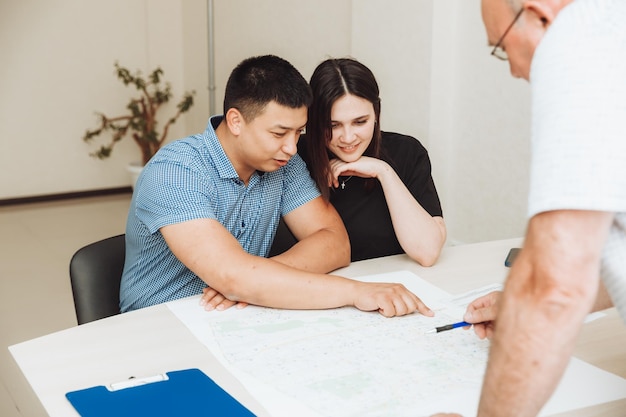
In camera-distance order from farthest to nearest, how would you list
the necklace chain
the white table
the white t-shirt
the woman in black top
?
the necklace chain < the woman in black top < the white table < the white t-shirt

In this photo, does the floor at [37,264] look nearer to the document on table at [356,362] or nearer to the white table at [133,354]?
A: the white table at [133,354]

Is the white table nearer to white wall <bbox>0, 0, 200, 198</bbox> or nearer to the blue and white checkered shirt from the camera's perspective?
the blue and white checkered shirt

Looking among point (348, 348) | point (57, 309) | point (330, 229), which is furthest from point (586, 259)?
point (57, 309)

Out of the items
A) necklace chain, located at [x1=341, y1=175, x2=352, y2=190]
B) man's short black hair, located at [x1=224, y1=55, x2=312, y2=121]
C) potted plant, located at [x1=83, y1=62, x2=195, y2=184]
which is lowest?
potted plant, located at [x1=83, y1=62, x2=195, y2=184]

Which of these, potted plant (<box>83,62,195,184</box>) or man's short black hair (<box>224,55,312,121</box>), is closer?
man's short black hair (<box>224,55,312,121</box>)

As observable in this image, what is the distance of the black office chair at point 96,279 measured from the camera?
1.84 metres

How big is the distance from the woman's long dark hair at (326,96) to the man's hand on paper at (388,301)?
1.83 feet

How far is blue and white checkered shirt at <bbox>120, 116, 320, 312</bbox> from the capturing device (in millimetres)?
1841

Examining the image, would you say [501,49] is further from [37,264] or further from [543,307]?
[37,264]

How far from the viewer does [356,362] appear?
140 cm

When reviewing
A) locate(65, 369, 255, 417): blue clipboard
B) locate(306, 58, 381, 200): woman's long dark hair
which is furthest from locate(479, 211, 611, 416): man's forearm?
locate(306, 58, 381, 200): woman's long dark hair

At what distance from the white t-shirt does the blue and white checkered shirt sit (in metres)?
1.08

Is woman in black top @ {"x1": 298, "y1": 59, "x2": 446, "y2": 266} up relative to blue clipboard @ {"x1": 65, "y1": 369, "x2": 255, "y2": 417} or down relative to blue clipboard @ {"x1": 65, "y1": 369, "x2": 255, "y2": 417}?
up

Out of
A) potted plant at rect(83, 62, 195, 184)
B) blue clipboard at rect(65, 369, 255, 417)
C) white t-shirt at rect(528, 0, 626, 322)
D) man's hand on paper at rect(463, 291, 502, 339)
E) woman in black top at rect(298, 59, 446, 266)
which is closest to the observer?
white t-shirt at rect(528, 0, 626, 322)
